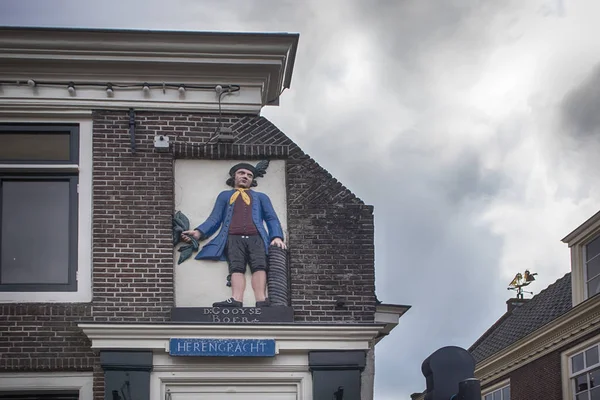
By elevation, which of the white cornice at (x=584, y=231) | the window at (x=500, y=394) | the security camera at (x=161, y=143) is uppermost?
the white cornice at (x=584, y=231)

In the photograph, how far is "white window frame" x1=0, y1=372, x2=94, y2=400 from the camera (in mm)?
12984

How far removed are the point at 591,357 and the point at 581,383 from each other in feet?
3.04

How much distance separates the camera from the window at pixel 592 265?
2548 centimetres

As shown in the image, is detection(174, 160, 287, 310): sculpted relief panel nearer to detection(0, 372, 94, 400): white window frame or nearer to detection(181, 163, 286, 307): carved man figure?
detection(181, 163, 286, 307): carved man figure

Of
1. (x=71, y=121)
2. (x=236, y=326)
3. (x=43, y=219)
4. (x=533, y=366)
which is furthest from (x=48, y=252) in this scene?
(x=533, y=366)

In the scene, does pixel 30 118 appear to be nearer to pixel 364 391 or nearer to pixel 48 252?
pixel 48 252

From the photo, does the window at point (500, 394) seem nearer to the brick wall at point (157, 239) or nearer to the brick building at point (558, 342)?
the brick building at point (558, 342)

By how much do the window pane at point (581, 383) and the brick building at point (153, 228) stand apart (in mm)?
12731

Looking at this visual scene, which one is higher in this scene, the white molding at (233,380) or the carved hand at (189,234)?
the carved hand at (189,234)

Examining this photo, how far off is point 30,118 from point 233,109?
263cm

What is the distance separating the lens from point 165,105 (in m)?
14.3

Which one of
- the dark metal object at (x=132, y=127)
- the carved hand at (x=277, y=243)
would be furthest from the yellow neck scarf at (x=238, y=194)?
the dark metal object at (x=132, y=127)

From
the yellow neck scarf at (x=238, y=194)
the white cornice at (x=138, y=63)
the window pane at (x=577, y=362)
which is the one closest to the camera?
the yellow neck scarf at (x=238, y=194)

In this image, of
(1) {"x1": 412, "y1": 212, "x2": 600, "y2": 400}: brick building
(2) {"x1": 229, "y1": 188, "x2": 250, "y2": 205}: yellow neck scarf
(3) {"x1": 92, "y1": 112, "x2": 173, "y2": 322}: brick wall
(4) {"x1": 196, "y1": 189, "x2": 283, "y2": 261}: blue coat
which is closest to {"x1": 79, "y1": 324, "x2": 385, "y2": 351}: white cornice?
(3) {"x1": 92, "y1": 112, "x2": 173, "y2": 322}: brick wall
